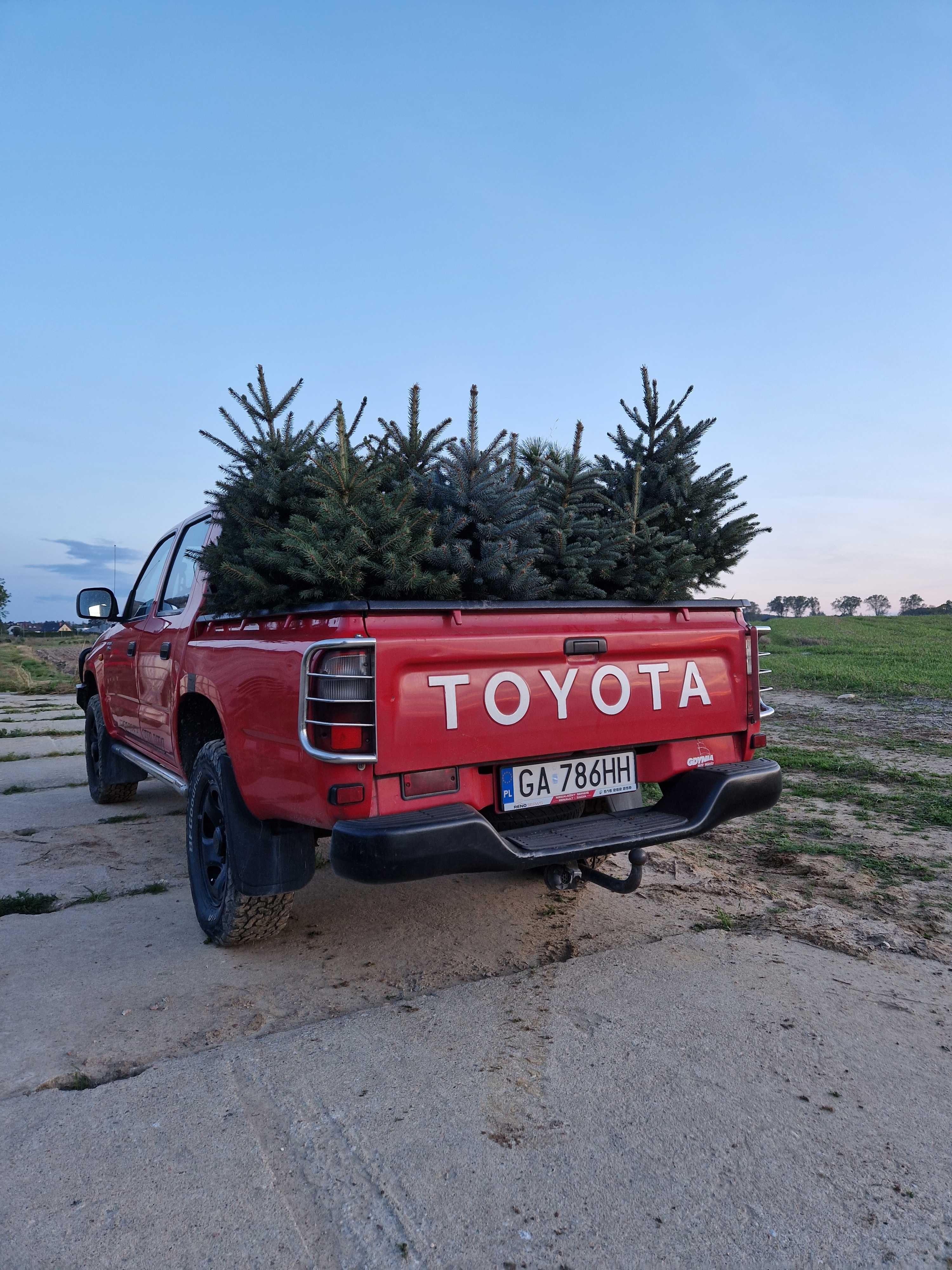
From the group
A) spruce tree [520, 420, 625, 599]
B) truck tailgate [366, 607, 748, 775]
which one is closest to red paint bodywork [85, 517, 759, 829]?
truck tailgate [366, 607, 748, 775]

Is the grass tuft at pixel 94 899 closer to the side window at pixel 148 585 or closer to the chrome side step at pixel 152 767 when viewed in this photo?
the chrome side step at pixel 152 767

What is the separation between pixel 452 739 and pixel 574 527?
1450 millimetres

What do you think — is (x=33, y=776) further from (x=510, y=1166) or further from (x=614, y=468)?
(x=510, y=1166)

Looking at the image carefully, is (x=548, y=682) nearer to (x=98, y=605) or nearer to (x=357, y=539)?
(x=357, y=539)

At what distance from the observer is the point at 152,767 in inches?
193

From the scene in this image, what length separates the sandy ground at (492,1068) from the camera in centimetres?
181

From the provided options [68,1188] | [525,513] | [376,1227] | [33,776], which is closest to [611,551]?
[525,513]

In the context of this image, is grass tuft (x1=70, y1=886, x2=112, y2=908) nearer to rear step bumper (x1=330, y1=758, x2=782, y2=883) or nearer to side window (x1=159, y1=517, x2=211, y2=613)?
side window (x1=159, y1=517, x2=211, y2=613)

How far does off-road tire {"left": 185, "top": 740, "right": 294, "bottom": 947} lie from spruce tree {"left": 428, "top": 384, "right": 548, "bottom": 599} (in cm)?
133

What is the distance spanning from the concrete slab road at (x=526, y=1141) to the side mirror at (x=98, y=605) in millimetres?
3936

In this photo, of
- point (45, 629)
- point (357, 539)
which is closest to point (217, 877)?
point (357, 539)

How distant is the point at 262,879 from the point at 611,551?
207 cm

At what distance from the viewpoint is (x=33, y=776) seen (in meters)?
7.71

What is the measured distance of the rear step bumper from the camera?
256cm
